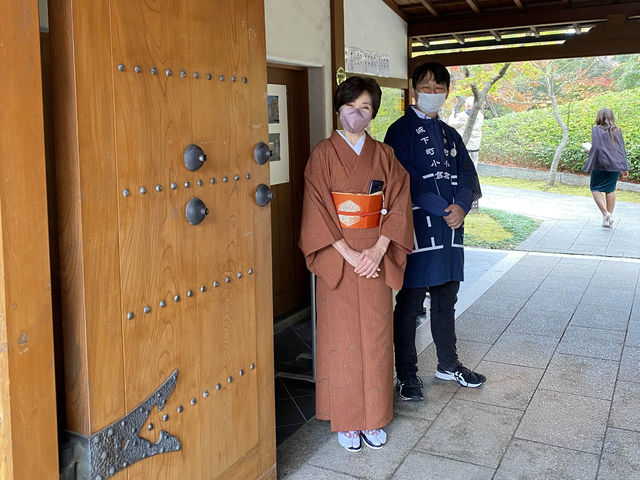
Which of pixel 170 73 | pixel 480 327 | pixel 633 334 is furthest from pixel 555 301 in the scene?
pixel 170 73

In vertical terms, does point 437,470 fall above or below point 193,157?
below

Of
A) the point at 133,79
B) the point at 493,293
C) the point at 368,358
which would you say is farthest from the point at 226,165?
the point at 493,293

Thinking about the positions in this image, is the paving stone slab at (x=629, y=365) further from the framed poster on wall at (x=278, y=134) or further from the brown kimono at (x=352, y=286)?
the framed poster on wall at (x=278, y=134)

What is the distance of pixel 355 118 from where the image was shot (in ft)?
9.90

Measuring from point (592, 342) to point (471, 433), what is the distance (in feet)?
5.92

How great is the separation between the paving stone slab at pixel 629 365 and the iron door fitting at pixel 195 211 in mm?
2881

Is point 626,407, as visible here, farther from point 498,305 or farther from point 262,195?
point 262,195

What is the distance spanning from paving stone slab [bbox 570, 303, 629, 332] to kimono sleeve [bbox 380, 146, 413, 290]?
2496 millimetres

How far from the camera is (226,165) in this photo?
7.86ft

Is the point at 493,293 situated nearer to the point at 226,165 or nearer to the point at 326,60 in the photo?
the point at 326,60

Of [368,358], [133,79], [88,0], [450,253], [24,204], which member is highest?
[88,0]

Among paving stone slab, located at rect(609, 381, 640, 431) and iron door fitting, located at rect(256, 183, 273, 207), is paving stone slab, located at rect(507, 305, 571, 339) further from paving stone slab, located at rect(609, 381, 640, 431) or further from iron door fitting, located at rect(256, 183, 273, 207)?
iron door fitting, located at rect(256, 183, 273, 207)

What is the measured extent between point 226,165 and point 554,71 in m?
15.6

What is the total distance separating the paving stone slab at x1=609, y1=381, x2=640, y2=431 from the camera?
338 cm
